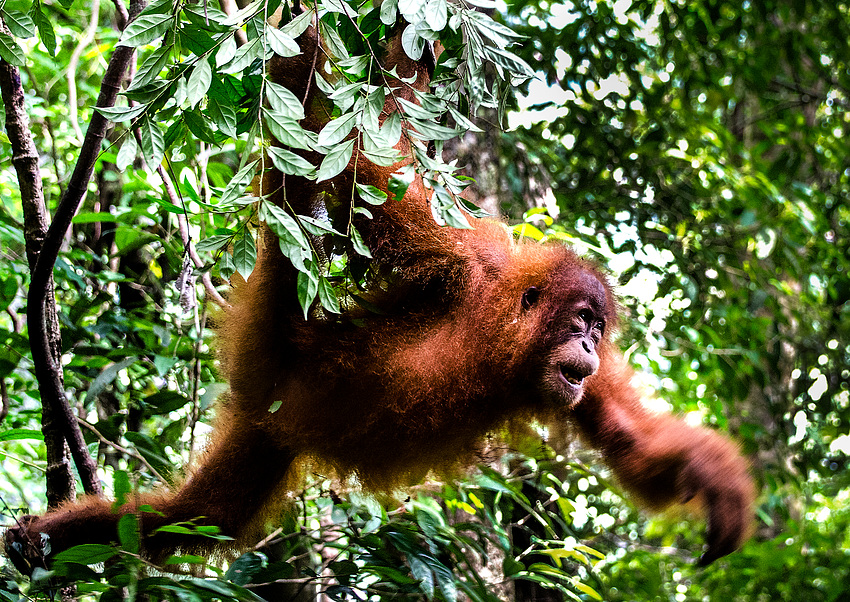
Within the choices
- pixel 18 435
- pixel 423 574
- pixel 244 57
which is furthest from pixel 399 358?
pixel 18 435

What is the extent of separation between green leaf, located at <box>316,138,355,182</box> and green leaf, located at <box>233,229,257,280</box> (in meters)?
0.24

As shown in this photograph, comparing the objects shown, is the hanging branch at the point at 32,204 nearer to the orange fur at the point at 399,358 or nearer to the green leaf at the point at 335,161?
the orange fur at the point at 399,358

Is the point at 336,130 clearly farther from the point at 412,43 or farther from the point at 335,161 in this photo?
the point at 412,43

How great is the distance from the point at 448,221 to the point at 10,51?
1298mm

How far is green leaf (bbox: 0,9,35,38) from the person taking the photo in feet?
6.17

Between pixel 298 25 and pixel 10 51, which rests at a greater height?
pixel 10 51

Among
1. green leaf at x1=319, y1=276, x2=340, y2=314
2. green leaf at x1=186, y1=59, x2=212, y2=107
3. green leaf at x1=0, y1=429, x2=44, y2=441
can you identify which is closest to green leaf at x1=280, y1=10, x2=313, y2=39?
green leaf at x1=186, y1=59, x2=212, y2=107

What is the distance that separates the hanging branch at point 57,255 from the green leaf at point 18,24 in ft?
0.69

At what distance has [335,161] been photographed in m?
1.59

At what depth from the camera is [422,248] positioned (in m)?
2.32

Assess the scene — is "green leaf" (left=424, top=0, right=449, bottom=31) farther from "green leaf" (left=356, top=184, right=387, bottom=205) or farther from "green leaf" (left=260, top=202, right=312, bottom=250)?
"green leaf" (left=260, top=202, right=312, bottom=250)

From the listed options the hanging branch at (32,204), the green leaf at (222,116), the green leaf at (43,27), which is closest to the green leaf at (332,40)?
the green leaf at (222,116)

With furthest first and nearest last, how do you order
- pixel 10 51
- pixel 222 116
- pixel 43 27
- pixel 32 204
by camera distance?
pixel 32 204
pixel 43 27
pixel 10 51
pixel 222 116

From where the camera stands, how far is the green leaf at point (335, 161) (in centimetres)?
158
